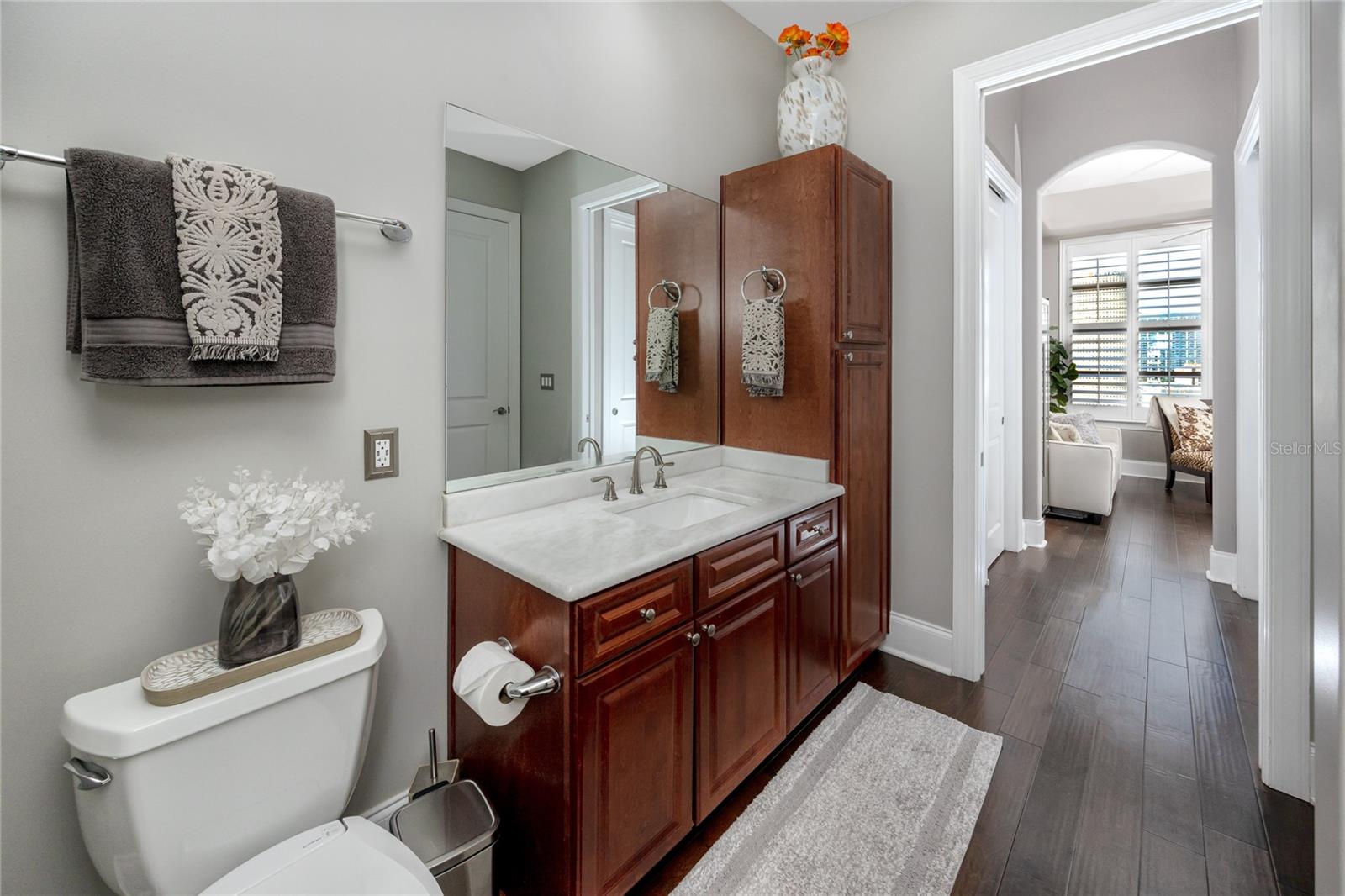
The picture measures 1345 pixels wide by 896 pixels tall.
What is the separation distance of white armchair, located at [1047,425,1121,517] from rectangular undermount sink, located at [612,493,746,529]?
3884 millimetres

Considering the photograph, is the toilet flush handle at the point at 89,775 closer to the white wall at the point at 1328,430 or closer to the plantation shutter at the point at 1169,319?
the white wall at the point at 1328,430

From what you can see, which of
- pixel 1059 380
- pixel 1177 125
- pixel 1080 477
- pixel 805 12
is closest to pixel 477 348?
pixel 805 12

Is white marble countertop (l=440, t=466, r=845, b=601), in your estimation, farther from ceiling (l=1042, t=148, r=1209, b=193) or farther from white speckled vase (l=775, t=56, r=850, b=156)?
ceiling (l=1042, t=148, r=1209, b=193)

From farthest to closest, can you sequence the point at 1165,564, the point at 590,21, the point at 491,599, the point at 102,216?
the point at 1165,564
the point at 590,21
the point at 491,599
the point at 102,216

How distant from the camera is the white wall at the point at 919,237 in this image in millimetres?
2371

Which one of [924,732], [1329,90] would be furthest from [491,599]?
[1329,90]

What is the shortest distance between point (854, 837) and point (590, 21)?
2.59 m

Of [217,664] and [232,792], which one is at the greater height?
[217,664]

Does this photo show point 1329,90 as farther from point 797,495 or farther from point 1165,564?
point 1165,564

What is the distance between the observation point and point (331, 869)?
3.34 feet

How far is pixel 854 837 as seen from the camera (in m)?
1.58

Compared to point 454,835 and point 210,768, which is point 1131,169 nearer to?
point 454,835

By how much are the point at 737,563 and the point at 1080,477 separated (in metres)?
4.26

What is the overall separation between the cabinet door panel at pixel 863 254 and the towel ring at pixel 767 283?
22cm
